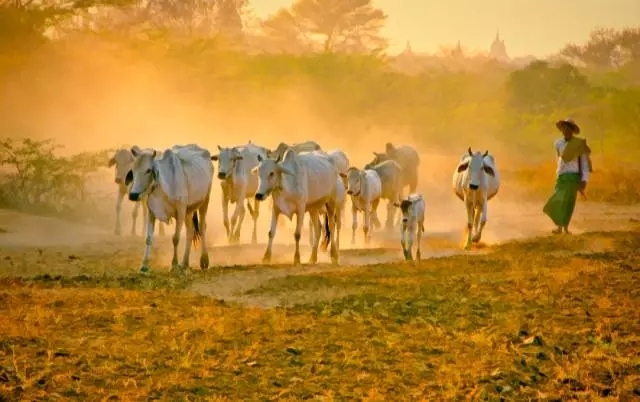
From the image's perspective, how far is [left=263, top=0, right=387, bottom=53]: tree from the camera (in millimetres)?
65438

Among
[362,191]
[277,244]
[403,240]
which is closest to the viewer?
[403,240]

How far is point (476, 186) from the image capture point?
55.6 ft

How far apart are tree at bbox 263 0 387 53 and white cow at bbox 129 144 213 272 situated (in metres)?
51.1

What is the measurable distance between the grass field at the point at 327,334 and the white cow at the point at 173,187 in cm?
93

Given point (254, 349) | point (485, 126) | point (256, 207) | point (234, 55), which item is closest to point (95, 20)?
point (234, 55)

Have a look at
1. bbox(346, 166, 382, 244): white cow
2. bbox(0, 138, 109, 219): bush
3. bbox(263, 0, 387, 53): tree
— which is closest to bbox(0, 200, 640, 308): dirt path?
bbox(346, 166, 382, 244): white cow

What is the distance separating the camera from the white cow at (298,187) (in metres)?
14.6

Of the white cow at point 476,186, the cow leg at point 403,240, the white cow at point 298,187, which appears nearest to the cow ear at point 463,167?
the white cow at point 476,186

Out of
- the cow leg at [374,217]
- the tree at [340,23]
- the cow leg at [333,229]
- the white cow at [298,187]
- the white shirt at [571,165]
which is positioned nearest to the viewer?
the white cow at [298,187]

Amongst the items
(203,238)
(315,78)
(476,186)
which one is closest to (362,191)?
(476,186)

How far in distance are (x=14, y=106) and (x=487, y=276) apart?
80.4ft

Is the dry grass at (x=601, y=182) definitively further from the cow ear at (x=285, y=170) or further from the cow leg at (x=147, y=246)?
the cow leg at (x=147, y=246)

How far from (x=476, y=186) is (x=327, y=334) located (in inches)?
353

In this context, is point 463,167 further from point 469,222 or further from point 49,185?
point 49,185
